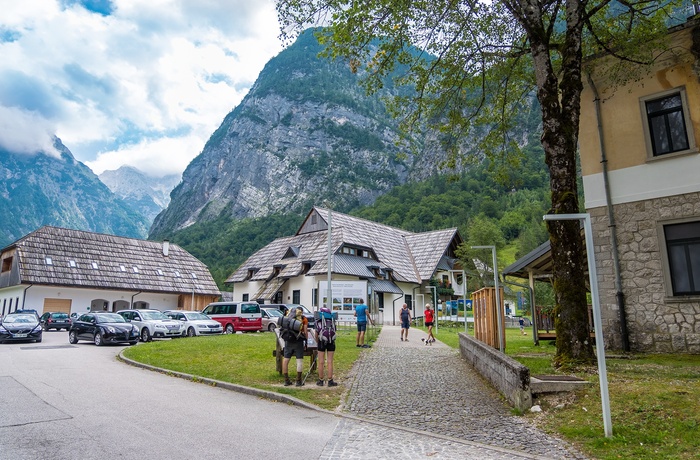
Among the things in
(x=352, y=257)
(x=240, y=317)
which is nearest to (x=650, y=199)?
(x=240, y=317)

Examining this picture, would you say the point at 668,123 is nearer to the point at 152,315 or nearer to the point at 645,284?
the point at 645,284

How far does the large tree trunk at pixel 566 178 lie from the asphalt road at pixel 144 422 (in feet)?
17.6

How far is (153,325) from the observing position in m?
25.4

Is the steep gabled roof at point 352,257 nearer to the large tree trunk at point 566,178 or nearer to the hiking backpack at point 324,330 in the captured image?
the hiking backpack at point 324,330

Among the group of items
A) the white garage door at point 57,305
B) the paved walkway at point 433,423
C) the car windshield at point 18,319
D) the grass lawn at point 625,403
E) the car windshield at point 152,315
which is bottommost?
the paved walkway at point 433,423

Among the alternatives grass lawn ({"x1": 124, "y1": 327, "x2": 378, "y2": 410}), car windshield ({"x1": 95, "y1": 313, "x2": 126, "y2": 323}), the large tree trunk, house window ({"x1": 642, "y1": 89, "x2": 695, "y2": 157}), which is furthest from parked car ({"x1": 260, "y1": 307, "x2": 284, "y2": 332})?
house window ({"x1": 642, "y1": 89, "x2": 695, "y2": 157})

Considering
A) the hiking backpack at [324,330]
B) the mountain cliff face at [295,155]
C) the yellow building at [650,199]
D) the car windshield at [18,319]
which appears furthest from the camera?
the mountain cliff face at [295,155]

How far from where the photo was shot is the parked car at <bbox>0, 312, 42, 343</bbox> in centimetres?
2325

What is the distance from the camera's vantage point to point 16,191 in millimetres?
183500

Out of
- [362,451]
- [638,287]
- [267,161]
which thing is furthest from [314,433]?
[267,161]

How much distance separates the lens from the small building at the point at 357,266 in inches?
1619

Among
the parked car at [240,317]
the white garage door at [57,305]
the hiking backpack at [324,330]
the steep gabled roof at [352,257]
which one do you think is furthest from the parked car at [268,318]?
the white garage door at [57,305]

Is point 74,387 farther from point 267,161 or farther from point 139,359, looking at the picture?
point 267,161

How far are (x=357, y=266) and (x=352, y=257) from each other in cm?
134
